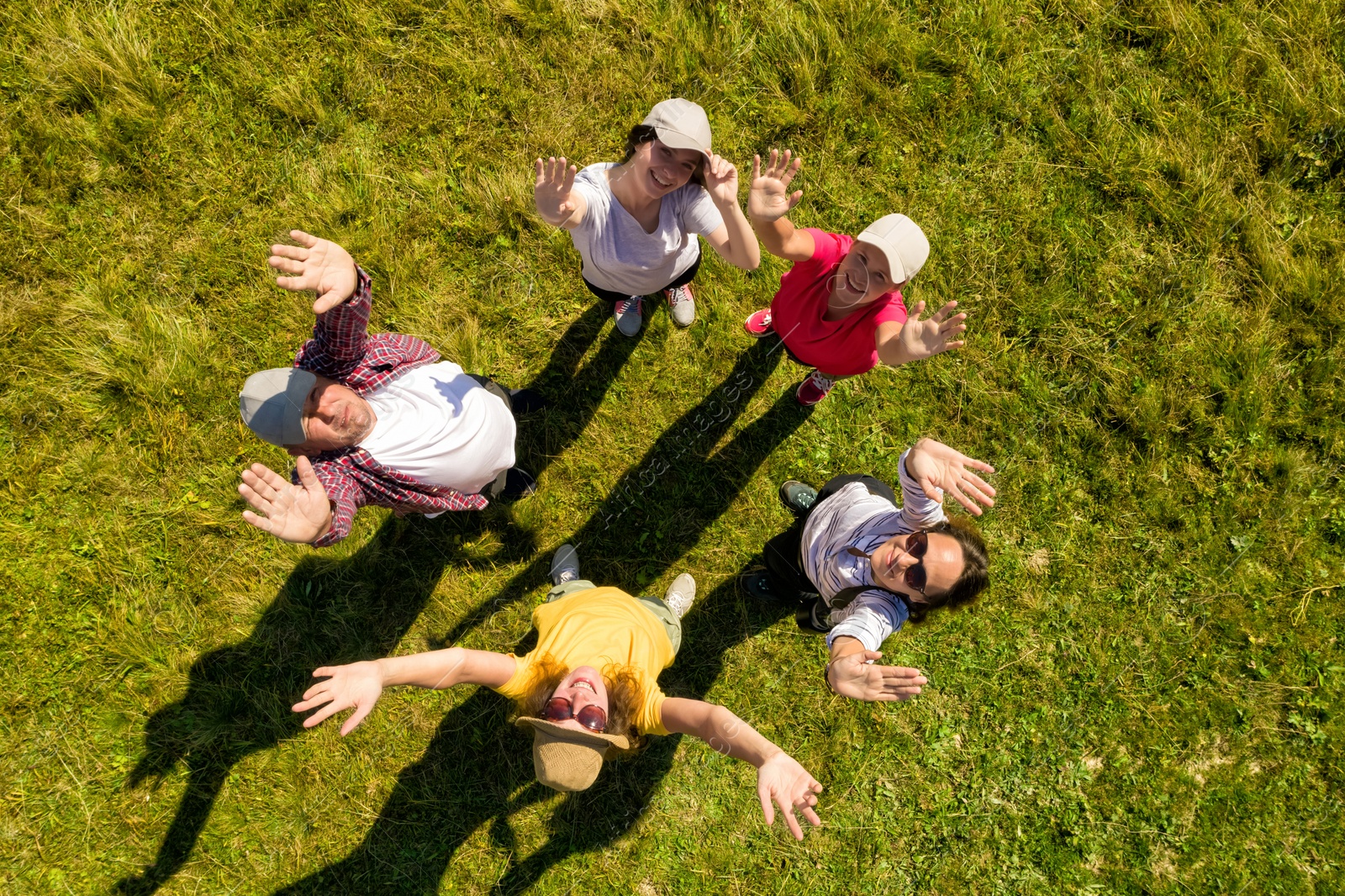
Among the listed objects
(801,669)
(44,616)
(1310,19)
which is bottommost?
(801,669)

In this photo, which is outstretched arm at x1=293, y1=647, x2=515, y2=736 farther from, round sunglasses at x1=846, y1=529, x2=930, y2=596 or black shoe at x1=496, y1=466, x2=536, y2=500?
round sunglasses at x1=846, y1=529, x2=930, y2=596

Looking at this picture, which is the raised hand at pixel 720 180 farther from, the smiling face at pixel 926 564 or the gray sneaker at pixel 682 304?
the smiling face at pixel 926 564

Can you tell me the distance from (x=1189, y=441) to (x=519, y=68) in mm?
6500

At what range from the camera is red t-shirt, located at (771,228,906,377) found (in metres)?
4.29

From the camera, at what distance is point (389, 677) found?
3.42 m

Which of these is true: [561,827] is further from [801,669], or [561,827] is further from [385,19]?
[385,19]

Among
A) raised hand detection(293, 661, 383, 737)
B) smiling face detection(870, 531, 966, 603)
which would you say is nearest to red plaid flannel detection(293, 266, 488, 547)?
raised hand detection(293, 661, 383, 737)

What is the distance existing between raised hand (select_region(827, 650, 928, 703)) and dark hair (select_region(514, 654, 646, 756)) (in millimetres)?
1093

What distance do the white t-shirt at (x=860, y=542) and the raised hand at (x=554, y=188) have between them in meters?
2.35

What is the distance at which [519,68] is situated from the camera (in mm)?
5988

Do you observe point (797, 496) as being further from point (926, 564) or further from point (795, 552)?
point (926, 564)

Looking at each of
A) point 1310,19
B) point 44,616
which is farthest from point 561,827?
point 1310,19

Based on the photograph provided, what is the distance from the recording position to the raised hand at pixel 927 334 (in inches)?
146

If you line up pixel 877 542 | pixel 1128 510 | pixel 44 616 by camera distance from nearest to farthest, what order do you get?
pixel 877 542, pixel 44 616, pixel 1128 510
